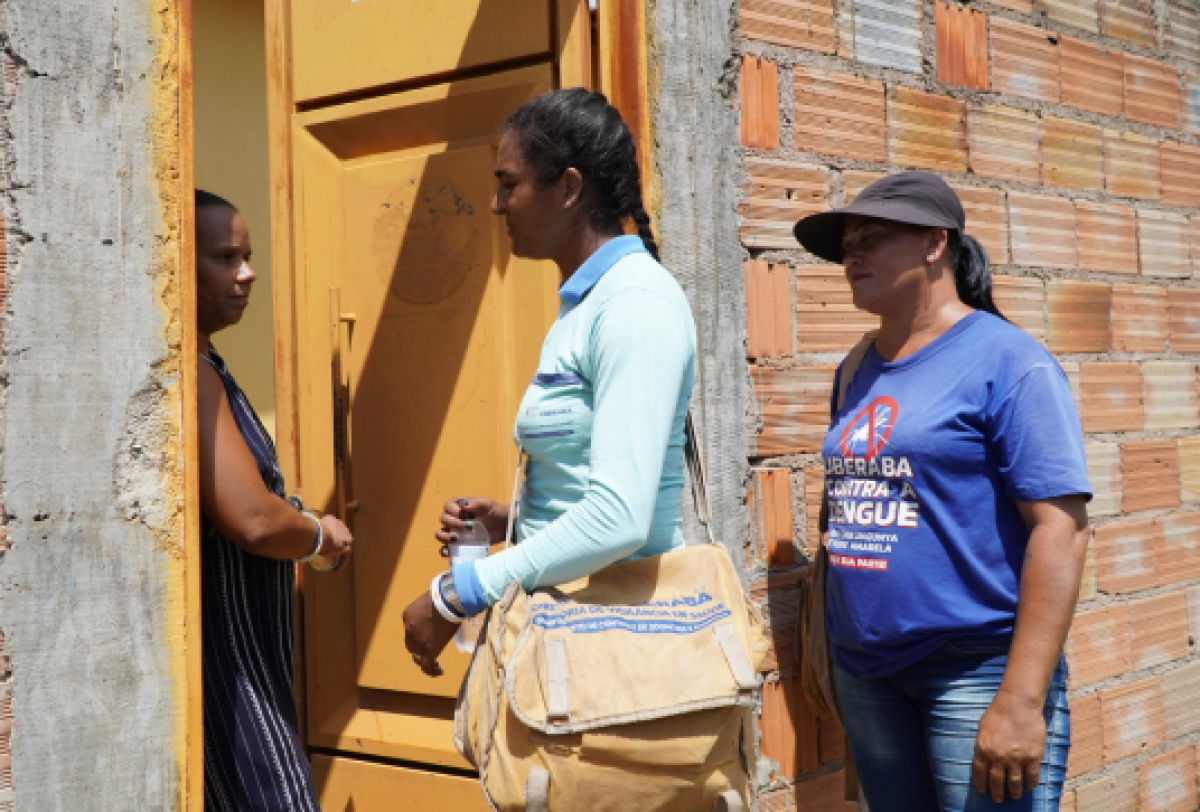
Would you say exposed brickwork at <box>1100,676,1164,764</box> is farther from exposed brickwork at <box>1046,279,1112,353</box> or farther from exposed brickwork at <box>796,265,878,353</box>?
exposed brickwork at <box>796,265,878,353</box>

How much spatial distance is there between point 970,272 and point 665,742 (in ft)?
3.97

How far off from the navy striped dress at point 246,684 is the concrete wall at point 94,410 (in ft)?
0.81

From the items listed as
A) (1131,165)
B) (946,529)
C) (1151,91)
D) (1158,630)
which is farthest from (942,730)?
(1151,91)

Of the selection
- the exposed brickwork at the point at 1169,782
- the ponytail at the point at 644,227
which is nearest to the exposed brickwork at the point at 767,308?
the ponytail at the point at 644,227

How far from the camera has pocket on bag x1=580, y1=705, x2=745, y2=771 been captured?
72.9 inches

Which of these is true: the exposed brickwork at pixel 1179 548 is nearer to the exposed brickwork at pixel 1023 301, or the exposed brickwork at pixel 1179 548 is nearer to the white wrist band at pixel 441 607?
the exposed brickwork at pixel 1023 301

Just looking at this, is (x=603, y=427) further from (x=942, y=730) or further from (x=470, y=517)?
(x=942, y=730)

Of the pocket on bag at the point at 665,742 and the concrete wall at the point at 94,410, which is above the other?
the concrete wall at the point at 94,410

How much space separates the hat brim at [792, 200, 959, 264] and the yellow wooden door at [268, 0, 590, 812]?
0.63 meters

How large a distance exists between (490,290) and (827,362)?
0.91 m

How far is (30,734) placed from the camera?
1.92m

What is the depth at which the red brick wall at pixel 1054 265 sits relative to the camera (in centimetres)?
308

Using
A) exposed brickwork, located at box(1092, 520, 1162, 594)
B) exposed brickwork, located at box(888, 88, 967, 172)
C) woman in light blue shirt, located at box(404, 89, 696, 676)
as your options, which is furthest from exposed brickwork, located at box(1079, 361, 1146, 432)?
woman in light blue shirt, located at box(404, 89, 696, 676)

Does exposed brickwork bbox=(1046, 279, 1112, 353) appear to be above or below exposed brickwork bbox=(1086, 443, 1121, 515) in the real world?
above
